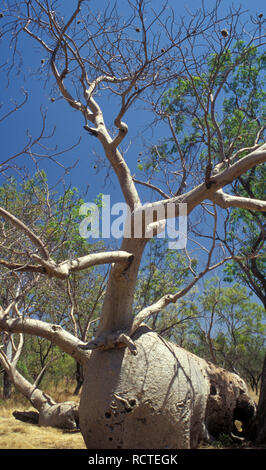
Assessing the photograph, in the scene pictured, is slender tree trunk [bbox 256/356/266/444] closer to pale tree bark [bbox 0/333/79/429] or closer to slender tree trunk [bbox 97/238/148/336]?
slender tree trunk [bbox 97/238/148/336]

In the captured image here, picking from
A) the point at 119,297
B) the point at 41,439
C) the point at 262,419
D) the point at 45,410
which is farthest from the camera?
the point at 45,410

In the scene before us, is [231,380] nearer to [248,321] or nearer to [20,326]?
Result: [20,326]

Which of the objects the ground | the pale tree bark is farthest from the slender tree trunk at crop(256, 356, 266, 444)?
the pale tree bark

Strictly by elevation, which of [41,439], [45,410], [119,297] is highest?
[119,297]

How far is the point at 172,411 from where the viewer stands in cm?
408

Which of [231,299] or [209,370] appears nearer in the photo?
[209,370]

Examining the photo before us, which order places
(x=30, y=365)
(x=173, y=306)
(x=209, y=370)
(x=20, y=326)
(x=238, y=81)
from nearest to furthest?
(x=20, y=326), (x=209, y=370), (x=238, y=81), (x=173, y=306), (x=30, y=365)

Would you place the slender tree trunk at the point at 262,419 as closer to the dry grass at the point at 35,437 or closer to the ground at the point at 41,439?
the ground at the point at 41,439

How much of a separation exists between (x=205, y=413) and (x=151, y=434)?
54.5 inches

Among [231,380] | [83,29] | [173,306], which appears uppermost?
[83,29]

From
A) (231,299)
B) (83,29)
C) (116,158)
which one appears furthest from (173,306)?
(83,29)

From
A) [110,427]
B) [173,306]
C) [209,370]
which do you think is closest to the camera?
[110,427]

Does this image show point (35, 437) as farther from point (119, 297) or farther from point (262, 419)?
point (262, 419)

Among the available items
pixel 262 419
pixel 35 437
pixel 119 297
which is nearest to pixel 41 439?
pixel 35 437
